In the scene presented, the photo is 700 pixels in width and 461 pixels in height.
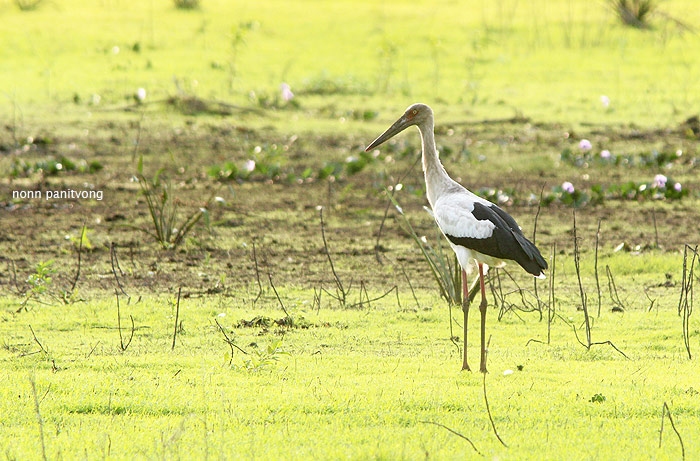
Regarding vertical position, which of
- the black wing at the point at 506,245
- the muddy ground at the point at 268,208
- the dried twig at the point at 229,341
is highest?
the black wing at the point at 506,245

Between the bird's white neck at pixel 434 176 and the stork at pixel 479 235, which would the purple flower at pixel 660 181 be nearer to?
the bird's white neck at pixel 434 176

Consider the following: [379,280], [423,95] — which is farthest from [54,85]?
[379,280]

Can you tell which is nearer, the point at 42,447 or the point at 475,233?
the point at 42,447

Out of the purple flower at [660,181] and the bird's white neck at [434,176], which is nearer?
the bird's white neck at [434,176]

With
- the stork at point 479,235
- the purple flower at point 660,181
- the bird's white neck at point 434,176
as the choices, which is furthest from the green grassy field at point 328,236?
the bird's white neck at point 434,176

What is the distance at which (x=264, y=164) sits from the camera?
12375 millimetres

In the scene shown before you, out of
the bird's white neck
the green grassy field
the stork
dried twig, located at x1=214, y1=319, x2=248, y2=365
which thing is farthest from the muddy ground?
the stork

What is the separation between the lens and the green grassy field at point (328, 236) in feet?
15.9

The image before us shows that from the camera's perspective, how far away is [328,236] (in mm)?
9969

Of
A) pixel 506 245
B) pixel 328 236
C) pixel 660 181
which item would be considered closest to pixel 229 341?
pixel 506 245

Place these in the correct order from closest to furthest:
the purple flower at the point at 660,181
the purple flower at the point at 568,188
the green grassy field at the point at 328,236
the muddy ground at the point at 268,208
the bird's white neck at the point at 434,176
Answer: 1. the green grassy field at the point at 328,236
2. the bird's white neck at the point at 434,176
3. the muddy ground at the point at 268,208
4. the purple flower at the point at 568,188
5. the purple flower at the point at 660,181

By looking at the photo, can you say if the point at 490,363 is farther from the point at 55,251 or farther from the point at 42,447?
the point at 55,251

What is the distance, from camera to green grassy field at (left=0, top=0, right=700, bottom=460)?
4840mm

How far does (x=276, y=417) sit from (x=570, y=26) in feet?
59.3
